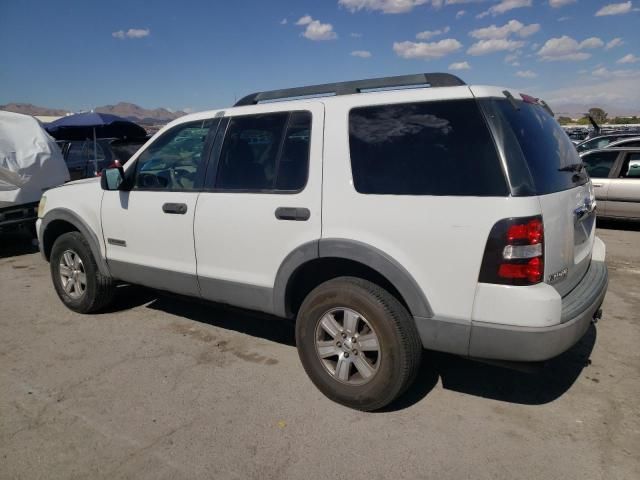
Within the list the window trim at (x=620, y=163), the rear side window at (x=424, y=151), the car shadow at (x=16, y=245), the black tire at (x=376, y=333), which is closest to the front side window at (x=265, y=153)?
the rear side window at (x=424, y=151)

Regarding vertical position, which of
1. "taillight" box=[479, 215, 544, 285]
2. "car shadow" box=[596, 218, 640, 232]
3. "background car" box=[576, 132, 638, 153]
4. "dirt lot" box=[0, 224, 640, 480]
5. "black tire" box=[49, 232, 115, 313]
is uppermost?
"background car" box=[576, 132, 638, 153]

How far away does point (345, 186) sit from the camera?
2883mm

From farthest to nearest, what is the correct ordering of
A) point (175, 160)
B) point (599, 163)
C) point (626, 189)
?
point (599, 163) < point (626, 189) < point (175, 160)

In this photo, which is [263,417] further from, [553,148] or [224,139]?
[553,148]

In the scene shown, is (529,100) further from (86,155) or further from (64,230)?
(86,155)

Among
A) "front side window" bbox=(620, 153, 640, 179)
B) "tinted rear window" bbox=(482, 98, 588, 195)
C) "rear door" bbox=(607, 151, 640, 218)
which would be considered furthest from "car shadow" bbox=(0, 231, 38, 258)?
"front side window" bbox=(620, 153, 640, 179)

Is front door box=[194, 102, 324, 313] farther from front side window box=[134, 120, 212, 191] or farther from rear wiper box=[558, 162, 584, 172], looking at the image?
rear wiper box=[558, 162, 584, 172]

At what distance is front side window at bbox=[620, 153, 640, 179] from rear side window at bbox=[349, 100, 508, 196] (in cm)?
732

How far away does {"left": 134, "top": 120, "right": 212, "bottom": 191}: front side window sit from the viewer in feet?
12.3

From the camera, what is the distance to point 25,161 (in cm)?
769

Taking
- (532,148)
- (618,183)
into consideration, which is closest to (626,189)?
(618,183)

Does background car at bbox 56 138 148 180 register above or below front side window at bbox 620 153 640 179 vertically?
above

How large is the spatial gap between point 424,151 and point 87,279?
3.46 meters

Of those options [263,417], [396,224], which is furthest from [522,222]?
[263,417]
